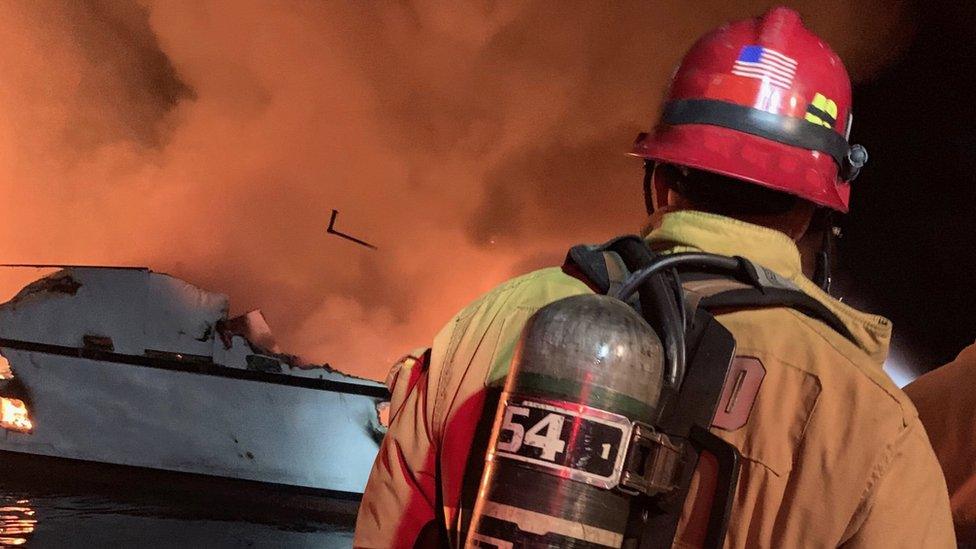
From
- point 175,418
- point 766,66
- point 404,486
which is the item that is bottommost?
point 175,418

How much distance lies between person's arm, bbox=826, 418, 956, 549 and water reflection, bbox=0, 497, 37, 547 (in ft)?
17.6

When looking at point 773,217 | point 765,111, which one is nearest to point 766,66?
point 765,111

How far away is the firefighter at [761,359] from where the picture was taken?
0.86m

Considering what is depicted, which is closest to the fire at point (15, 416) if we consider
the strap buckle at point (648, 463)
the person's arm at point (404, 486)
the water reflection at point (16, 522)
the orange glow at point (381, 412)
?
the water reflection at point (16, 522)

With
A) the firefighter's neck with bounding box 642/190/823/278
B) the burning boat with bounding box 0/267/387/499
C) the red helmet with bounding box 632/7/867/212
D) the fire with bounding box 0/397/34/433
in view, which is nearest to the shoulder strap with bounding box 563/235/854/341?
the firefighter's neck with bounding box 642/190/823/278

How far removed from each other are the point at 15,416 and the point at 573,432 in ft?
25.2

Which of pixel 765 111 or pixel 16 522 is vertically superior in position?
pixel 765 111

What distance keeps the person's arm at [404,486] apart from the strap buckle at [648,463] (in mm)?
428

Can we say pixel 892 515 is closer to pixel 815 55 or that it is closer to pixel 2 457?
pixel 815 55

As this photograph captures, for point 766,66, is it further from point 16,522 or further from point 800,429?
point 16,522

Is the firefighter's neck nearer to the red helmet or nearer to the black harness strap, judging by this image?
Answer: the red helmet

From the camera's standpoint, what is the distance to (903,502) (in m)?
0.85

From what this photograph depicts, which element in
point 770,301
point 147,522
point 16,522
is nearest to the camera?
point 770,301

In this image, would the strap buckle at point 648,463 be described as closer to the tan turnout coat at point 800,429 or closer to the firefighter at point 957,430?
the tan turnout coat at point 800,429
